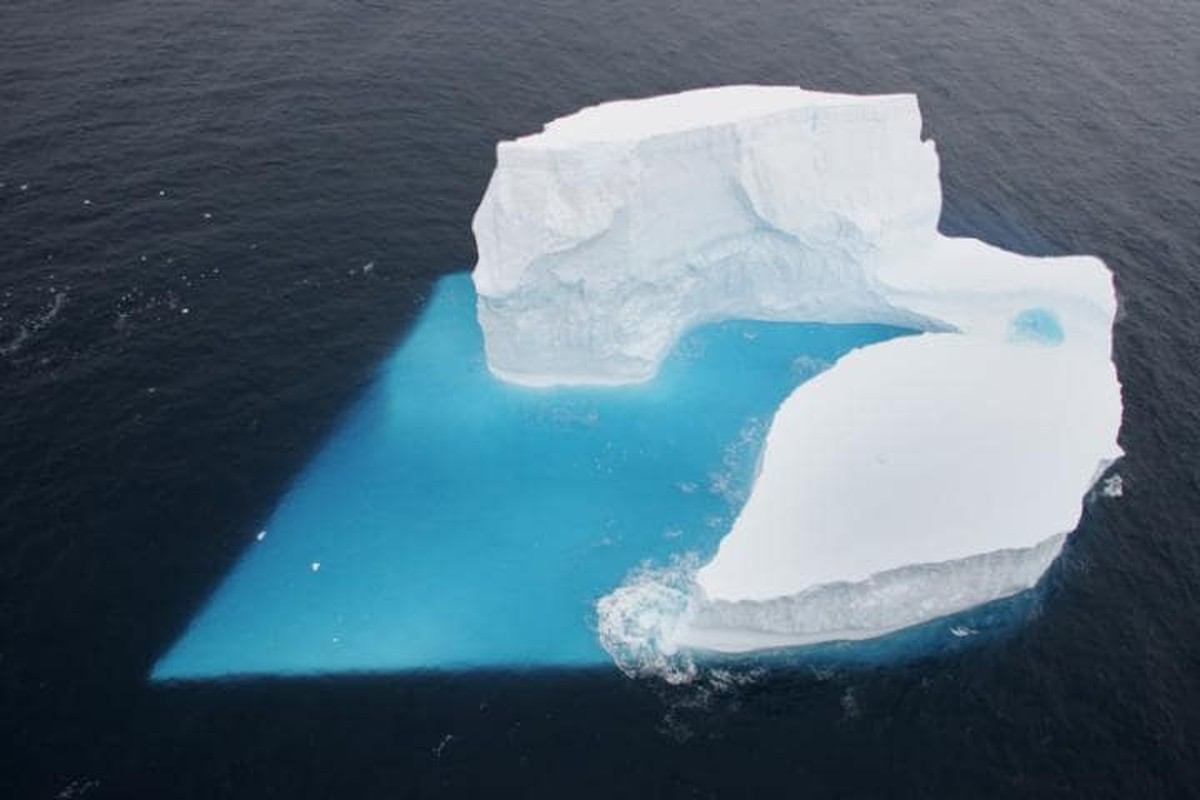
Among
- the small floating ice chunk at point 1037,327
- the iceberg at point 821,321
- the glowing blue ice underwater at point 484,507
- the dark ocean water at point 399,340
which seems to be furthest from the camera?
the small floating ice chunk at point 1037,327

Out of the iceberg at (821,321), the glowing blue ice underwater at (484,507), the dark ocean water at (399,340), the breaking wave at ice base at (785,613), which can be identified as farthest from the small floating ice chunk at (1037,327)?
the breaking wave at ice base at (785,613)

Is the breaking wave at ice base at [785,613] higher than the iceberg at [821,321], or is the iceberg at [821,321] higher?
the iceberg at [821,321]

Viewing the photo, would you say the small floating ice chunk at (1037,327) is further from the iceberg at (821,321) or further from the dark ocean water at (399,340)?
the dark ocean water at (399,340)

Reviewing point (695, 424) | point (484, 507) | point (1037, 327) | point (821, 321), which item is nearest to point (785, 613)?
point (695, 424)

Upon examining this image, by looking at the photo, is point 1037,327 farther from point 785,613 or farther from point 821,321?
point 785,613

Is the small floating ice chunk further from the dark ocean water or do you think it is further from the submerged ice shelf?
the dark ocean water
